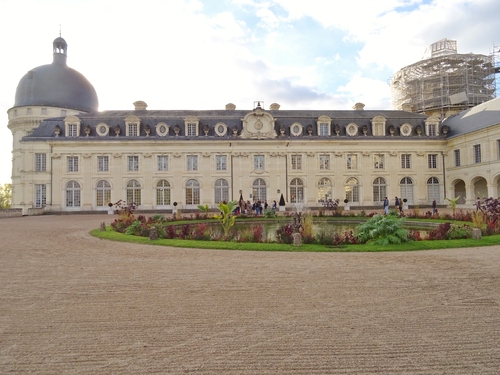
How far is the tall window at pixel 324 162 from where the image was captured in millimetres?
37719

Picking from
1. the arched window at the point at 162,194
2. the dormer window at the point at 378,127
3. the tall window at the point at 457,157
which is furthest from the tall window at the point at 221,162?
the tall window at the point at 457,157

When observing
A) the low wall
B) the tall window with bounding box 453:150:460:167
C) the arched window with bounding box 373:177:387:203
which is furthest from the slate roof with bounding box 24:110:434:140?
the low wall

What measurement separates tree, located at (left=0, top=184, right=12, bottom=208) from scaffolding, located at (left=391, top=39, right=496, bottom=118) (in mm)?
74445

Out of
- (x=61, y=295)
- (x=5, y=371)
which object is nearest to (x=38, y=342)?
(x=5, y=371)

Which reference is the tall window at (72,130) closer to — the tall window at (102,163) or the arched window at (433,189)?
the tall window at (102,163)

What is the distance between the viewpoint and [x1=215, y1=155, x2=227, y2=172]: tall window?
1453 inches

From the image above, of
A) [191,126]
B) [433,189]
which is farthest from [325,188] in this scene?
[191,126]

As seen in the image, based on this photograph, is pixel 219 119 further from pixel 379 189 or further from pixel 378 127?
pixel 379 189

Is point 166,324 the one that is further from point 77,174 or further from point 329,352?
point 77,174

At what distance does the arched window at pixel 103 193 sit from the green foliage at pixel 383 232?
30864 millimetres

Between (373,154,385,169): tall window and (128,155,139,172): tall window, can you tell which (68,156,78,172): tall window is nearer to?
Result: (128,155,139,172): tall window

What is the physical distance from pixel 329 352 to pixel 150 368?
188 cm

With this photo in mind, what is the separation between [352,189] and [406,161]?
22.8ft

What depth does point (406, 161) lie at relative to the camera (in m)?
38.3
